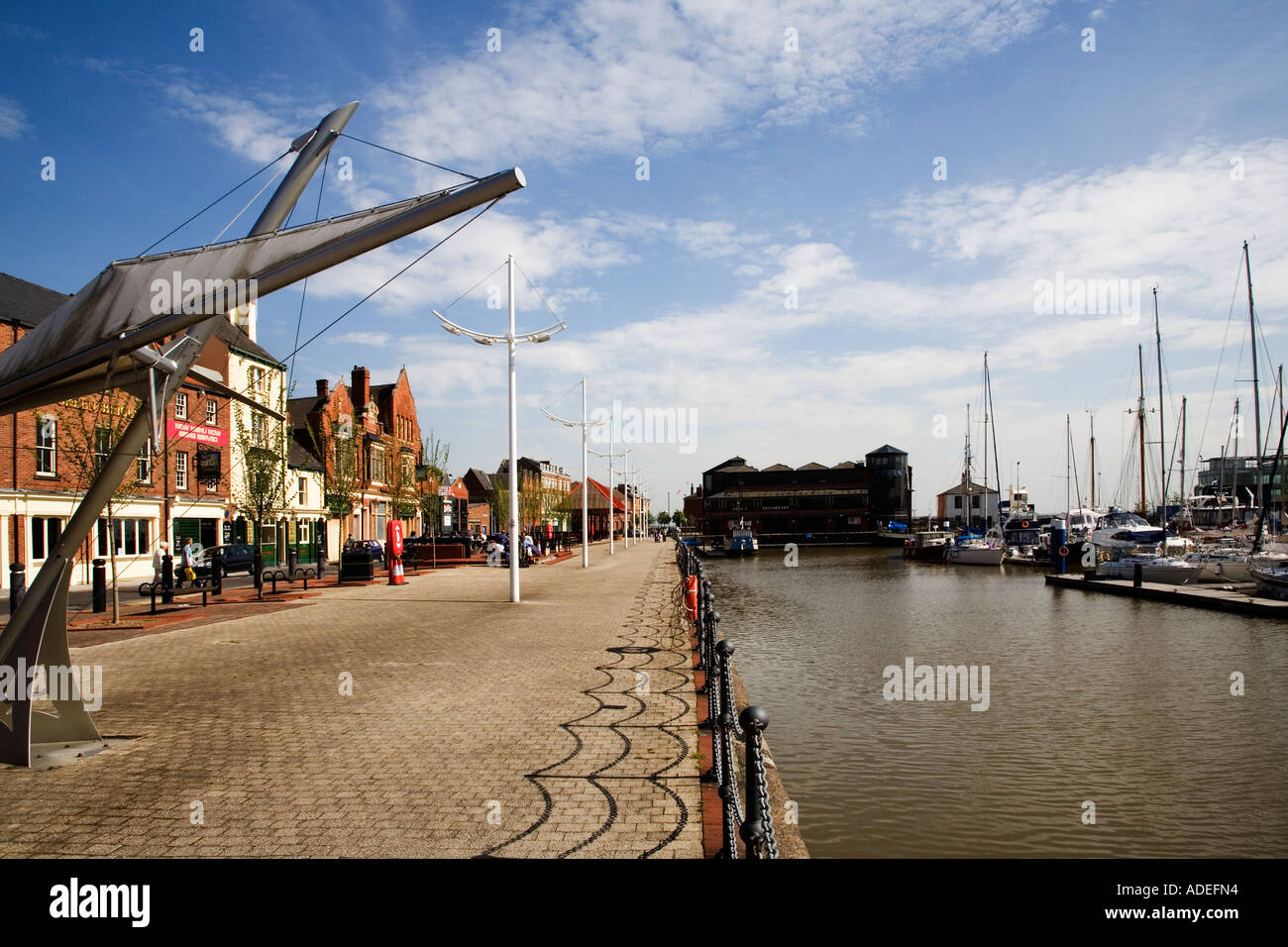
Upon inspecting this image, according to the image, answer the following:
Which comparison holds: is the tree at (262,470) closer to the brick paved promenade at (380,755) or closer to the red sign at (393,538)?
the red sign at (393,538)

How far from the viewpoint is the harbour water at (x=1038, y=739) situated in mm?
7938

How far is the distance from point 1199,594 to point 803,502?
301 ft

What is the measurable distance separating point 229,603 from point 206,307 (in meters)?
16.9

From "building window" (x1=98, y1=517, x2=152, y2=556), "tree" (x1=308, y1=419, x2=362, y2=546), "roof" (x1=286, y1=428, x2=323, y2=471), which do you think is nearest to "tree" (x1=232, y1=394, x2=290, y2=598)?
"tree" (x1=308, y1=419, x2=362, y2=546)

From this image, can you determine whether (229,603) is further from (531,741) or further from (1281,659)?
(1281,659)

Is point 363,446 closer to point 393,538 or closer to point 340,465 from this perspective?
point 340,465

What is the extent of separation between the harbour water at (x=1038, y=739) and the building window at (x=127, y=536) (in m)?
26.3

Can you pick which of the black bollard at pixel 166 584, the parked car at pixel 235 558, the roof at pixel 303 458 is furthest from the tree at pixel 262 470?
the roof at pixel 303 458

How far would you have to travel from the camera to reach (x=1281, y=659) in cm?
1736

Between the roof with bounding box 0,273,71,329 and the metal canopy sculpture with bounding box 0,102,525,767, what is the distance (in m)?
24.3

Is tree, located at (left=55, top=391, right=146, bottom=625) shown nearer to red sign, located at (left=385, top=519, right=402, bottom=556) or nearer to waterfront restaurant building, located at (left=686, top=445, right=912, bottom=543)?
red sign, located at (left=385, top=519, right=402, bottom=556)

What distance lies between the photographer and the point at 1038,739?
1112 centimetres
